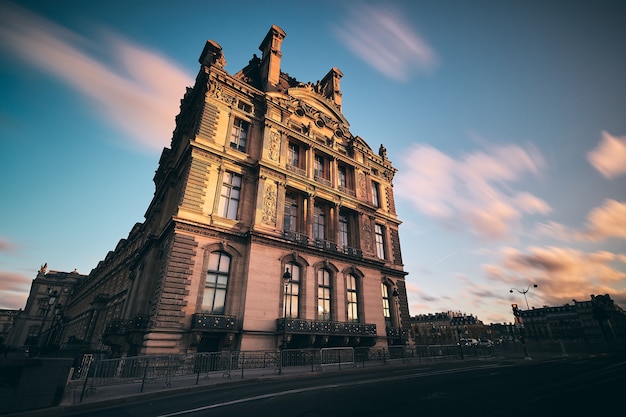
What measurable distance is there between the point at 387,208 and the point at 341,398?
27612 millimetres

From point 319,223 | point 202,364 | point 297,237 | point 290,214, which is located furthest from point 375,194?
point 202,364

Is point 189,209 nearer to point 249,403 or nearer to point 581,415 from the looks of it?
point 249,403

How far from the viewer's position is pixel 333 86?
3900cm

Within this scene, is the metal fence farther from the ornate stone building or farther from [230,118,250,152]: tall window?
[230,118,250,152]: tall window

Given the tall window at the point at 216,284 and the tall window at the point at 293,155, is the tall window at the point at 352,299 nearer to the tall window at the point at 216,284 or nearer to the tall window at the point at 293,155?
the tall window at the point at 216,284

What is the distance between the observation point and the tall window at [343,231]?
28328mm

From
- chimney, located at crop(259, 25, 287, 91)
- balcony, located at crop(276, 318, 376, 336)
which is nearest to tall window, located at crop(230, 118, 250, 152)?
chimney, located at crop(259, 25, 287, 91)

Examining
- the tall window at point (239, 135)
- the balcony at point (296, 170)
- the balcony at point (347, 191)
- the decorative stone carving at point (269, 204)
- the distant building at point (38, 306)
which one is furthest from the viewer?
the distant building at point (38, 306)

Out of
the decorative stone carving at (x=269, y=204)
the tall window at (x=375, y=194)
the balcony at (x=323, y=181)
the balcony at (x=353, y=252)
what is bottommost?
the balcony at (x=353, y=252)

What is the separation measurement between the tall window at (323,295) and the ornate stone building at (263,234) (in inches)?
4.3

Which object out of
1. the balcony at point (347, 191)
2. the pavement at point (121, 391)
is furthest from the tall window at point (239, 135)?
the pavement at point (121, 391)

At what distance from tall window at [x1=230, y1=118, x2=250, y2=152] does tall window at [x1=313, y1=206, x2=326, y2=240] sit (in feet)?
30.0

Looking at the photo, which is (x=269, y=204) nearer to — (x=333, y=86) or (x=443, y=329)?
(x=333, y=86)

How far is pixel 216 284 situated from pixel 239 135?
13.1 meters
